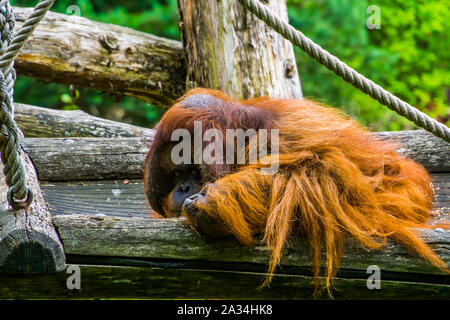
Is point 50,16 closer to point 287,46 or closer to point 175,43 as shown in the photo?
point 175,43

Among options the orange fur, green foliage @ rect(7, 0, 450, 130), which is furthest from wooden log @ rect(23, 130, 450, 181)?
green foliage @ rect(7, 0, 450, 130)

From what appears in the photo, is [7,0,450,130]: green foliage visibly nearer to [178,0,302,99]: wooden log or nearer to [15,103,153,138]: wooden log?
[15,103,153,138]: wooden log

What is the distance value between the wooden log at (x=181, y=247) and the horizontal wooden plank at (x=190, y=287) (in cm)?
5

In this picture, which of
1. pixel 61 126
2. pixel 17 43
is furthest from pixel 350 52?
pixel 17 43

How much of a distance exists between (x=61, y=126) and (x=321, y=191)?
82.1 inches

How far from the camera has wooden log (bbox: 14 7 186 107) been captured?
3982 millimetres

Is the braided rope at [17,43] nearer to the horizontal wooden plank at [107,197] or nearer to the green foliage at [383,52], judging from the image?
the horizontal wooden plank at [107,197]

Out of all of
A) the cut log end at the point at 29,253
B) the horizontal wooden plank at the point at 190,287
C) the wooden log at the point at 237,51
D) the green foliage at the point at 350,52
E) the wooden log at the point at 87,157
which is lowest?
the horizontal wooden plank at the point at 190,287

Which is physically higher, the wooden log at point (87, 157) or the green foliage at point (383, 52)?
the green foliage at point (383, 52)

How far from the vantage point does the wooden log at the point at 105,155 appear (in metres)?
3.37

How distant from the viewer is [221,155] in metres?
2.67

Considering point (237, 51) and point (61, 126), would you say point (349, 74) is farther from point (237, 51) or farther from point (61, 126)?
point (61, 126)

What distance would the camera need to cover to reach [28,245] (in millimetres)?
1911

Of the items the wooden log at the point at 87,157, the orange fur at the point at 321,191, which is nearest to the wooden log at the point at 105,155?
the wooden log at the point at 87,157
